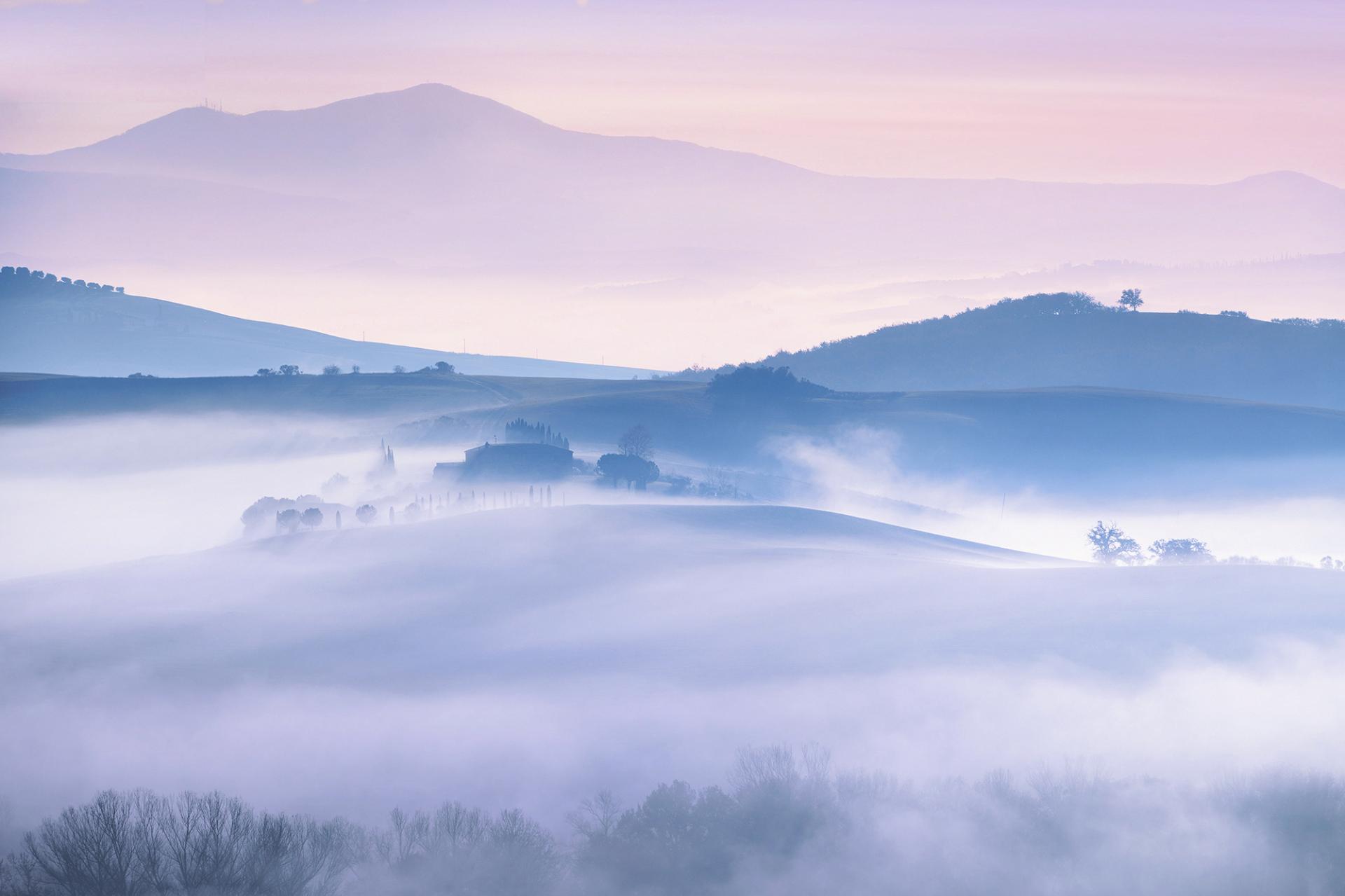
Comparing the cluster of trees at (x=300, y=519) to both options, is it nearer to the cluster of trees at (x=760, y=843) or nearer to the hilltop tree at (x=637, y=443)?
the hilltop tree at (x=637, y=443)

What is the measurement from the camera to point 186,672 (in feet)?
269

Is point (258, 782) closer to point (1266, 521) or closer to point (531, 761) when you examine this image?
point (531, 761)

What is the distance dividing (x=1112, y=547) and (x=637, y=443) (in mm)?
60706

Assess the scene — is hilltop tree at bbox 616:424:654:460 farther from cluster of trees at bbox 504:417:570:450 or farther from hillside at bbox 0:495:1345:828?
hillside at bbox 0:495:1345:828

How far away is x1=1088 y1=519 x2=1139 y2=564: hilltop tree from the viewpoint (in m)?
160

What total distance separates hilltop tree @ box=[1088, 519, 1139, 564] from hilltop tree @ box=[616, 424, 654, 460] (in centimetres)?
5382

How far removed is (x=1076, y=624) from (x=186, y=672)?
4932cm

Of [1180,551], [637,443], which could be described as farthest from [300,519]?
[1180,551]

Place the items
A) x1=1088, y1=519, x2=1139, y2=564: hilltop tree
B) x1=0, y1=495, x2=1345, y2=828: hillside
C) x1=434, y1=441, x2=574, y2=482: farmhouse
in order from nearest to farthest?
1. x1=0, y1=495, x2=1345, y2=828: hillside
2. x1=434, y1=441, x2=574, y2=482: farmhouse
3. x1=1088, y1=519, x2=1139, y2=564: hilltop tree

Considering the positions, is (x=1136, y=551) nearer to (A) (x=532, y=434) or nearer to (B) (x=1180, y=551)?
(B) (x=1180, y=551)

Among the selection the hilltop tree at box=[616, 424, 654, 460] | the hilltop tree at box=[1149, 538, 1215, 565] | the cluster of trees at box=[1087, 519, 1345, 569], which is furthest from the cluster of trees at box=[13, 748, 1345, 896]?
the hilltop tree at box=[616, 424, 654, 460]

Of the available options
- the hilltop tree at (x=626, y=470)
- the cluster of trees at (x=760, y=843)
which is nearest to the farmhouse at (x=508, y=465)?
the hilltop tree at (x=626, y=470)

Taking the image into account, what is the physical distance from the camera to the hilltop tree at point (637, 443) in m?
190

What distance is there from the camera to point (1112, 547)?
16238cm
